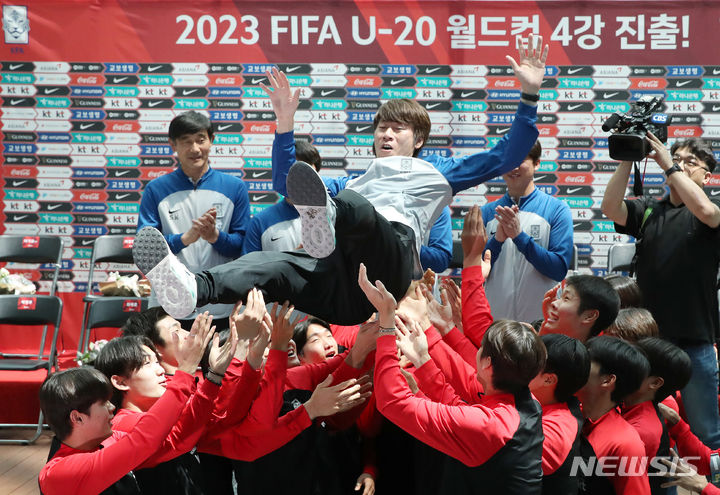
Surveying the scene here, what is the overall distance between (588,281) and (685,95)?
3601 millimetres

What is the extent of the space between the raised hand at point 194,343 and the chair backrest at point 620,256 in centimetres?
392

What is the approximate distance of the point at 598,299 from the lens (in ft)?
9.97

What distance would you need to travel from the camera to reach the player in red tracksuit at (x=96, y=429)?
2352 millimetres

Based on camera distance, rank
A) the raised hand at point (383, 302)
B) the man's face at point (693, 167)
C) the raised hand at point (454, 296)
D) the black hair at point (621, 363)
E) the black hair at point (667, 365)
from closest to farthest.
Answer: the raised hand at point (383, 302)
the black hair at point (621, 363)
the black hair at point (667, 365)
the raised hand at point (454, 296)
the man's face at point (693, 167)

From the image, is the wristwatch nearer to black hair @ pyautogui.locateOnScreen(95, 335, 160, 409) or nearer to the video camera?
the video camera

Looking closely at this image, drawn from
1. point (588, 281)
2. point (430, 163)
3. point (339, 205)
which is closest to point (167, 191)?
point (430, 163)

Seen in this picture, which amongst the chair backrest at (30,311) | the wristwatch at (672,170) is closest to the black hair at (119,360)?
the wristwatch at (672,170)

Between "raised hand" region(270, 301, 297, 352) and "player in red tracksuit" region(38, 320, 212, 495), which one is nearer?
"player in red tracksuit" region(38, 320, 212, 495)

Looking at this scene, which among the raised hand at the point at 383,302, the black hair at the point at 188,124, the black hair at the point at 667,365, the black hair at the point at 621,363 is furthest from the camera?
the black hair at the point at 188,124

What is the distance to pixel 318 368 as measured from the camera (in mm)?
3014

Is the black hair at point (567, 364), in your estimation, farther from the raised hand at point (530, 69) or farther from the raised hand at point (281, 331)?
the raised hand at point (530, 69)

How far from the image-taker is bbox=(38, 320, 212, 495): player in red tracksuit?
2.35 meters

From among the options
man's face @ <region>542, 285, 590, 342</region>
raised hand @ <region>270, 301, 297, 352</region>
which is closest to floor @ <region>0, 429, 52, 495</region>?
raised hand @ <region>270, 301, 297, 352</region>

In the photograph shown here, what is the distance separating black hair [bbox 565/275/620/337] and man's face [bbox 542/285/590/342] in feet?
0.07
